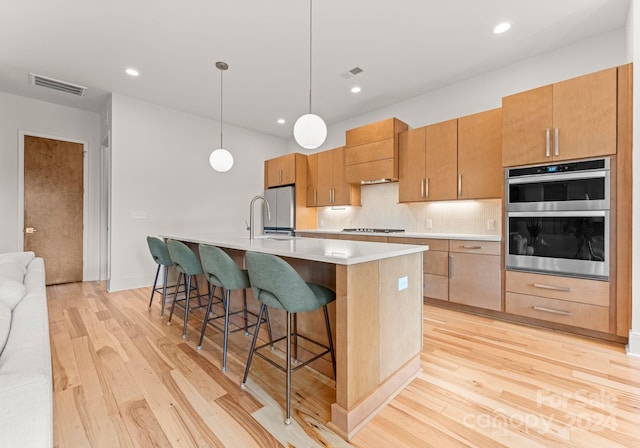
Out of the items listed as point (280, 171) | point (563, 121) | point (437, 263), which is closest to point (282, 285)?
point (437, 263)

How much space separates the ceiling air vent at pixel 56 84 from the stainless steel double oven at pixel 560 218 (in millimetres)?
5458

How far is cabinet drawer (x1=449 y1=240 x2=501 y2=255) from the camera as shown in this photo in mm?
3016

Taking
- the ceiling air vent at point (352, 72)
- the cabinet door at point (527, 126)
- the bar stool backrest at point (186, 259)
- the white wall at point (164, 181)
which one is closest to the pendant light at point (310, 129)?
the ceiling air vent at point (352, 72)

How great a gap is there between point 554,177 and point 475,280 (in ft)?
4.02

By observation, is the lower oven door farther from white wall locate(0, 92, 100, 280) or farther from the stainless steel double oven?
white wall locate(0, 92, 100, 280)

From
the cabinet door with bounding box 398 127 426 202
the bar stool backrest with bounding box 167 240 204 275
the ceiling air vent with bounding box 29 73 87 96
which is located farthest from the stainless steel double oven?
the ceiling air vent with bounding box 29 73 87 96

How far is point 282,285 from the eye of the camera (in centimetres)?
155

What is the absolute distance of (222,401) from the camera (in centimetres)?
168

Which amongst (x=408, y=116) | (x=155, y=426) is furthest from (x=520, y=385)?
(x=408, y=116)

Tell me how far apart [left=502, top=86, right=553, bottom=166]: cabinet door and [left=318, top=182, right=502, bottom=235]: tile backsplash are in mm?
750

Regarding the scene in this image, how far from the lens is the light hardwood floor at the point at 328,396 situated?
142cm

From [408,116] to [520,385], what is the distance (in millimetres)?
3617

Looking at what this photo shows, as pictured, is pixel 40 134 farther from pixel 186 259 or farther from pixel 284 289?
pixel 284 289

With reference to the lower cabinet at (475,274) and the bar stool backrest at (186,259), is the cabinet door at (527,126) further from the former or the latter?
the bar stool backrest at (186,259)
